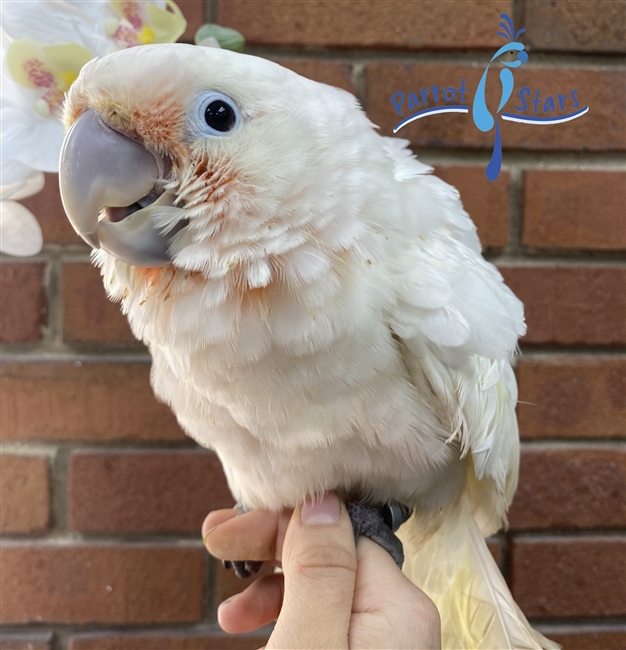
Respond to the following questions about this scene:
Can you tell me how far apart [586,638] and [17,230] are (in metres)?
1.04

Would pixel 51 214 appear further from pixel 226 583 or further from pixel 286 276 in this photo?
pixel 226 583

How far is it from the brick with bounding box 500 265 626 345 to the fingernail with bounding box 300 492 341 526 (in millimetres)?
419

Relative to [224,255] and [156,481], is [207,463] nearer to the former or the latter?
[156,481]

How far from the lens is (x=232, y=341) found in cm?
41

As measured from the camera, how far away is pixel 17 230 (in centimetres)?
54

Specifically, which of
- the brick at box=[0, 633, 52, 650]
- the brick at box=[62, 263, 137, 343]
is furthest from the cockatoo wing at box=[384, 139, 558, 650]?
the brick at box=[0, 633, 52, 650]

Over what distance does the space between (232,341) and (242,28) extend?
20.4 inches

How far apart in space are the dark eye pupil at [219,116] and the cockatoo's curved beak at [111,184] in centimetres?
5

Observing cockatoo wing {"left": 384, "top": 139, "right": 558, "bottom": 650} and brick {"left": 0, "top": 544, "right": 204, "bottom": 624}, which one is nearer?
cockatoo wing {"left": 384, "top": 139, "right": 558, "bottom": 650}

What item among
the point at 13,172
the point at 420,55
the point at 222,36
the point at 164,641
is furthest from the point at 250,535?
the point at 420,55

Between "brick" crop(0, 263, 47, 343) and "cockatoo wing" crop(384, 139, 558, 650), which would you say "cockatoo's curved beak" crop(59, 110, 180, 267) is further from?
"brick" crop(0, 263, 47, 343)

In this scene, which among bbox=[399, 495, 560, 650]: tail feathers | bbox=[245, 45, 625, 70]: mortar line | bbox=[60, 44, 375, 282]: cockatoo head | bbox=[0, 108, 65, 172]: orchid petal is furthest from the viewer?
bbox=[245, 45, 625, 70]: mortar line

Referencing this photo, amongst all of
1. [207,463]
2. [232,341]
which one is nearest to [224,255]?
[232,341]

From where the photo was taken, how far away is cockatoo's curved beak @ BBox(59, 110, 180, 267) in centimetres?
38
